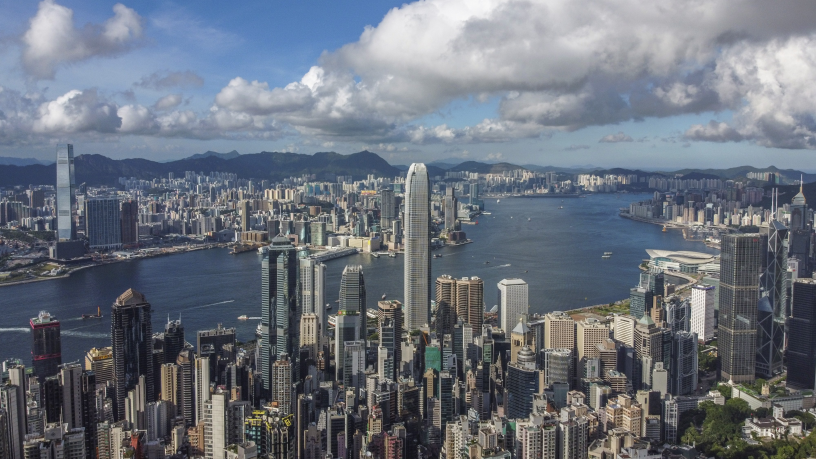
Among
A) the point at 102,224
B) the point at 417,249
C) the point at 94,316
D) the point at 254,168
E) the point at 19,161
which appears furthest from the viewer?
the point at 254,168

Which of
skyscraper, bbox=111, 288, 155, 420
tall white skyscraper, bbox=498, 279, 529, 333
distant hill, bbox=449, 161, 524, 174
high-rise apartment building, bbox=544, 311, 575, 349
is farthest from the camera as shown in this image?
distant hill, bbox=449, 161, 524, 174

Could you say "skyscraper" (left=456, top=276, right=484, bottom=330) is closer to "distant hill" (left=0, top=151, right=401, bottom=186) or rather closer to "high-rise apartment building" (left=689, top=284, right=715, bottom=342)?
"high-rise apartment building" (left=689, top=284, right=715, bottom=342)

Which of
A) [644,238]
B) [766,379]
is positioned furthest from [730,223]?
[766,379]

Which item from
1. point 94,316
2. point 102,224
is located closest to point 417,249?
point 94,316

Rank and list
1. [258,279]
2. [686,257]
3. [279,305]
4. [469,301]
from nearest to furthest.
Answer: [279,305] < [469,301] < [258,279] < [686,257]

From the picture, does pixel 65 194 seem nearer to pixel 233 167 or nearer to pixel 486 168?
pixel 233 167

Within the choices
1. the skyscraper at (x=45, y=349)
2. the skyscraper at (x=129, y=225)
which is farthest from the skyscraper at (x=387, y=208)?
the skyscraper at (x=45, y=349)

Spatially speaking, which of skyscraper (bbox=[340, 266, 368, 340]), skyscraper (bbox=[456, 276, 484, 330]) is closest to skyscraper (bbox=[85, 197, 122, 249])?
skyscraper (bbox=[340, 266, 368, 340])
